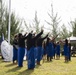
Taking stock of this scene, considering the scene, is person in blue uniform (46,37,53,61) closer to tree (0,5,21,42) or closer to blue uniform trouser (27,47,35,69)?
blue uniform trouser (27,47,35,69)

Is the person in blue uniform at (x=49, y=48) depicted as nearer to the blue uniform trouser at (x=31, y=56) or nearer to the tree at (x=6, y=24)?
the blue uniform trouser at (x=31, y=56)

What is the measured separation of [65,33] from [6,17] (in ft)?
46.6

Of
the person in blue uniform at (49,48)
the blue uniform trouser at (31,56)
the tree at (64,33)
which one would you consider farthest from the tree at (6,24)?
the blue uniform trouser at (31,56)

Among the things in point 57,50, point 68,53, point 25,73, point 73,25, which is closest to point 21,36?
point 25,73

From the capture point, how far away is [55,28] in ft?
137

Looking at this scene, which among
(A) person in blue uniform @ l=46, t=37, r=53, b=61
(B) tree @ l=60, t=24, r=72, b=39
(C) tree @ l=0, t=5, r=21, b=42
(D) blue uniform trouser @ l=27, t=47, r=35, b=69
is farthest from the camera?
(B) tree @ l=60, t=24, r=72, b=39

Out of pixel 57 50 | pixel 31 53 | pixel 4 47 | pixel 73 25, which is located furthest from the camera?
pixel 73 25

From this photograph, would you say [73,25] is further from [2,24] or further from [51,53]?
[51,53]

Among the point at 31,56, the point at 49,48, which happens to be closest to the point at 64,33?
the point at 49,48

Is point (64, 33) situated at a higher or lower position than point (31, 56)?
higher

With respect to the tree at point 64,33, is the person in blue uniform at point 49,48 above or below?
below

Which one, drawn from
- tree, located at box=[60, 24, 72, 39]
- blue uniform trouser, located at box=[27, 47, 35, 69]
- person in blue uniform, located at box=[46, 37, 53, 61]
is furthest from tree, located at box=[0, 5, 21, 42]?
blue uniform trouser, located at box=[27, 47, 35, 69]

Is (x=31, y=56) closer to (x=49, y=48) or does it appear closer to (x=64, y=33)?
(x=49, y=48)

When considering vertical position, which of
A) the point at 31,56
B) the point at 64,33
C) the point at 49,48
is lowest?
the point at 31,56
